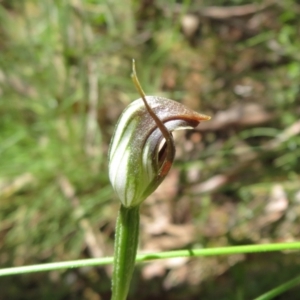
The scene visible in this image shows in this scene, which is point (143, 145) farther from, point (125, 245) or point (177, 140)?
point (177, 140)

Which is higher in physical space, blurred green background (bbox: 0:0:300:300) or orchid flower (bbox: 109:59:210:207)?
orchid flower (bbox: 109:59:210:207)

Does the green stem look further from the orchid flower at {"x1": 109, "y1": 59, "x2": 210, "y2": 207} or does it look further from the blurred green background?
the blurred green background

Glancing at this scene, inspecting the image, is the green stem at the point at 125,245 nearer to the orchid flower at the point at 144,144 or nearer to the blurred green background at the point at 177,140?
the orchid flower at the point at 144,144

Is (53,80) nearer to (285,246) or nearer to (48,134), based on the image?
(48,134)

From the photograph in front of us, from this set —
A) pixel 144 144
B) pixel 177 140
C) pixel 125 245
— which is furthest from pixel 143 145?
pixel 177 140

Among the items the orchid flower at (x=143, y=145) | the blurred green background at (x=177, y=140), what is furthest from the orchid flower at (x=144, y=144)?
the blurred green background at (x=177, y=140)

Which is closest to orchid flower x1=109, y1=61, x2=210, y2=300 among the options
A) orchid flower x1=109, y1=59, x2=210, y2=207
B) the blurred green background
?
orchid flower x1=109, y1=59, x2=210, y2=207
